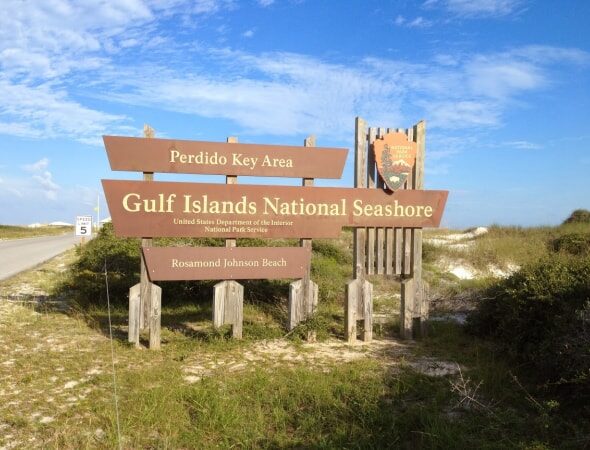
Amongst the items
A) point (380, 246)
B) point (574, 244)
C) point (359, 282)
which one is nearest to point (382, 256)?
point (380, 246)

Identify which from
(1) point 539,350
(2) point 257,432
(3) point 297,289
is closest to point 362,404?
(2) point 257,432

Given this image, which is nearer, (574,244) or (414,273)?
(414,273)

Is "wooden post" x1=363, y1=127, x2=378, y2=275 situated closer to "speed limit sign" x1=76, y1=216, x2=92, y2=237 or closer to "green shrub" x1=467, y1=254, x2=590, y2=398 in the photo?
"green shrub" x1=467, y1=254, x2=590, y2=398

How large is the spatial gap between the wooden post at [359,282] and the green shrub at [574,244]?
9937 mm

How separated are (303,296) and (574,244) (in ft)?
38.6

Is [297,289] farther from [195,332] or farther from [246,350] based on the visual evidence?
[195,332]

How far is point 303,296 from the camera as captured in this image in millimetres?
7438

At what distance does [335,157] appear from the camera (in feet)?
24.4

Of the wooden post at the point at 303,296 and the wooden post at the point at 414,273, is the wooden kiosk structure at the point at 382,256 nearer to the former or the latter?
the wooden post at the point at 414,273

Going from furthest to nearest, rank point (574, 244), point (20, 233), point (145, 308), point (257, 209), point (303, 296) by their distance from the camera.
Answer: point (20, 233), point (574, 244), point (303, 296), point (257, 209), point (145, 308)

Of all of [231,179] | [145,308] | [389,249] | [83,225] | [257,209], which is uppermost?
[231,179]

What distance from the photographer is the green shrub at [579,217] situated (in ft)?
83.9

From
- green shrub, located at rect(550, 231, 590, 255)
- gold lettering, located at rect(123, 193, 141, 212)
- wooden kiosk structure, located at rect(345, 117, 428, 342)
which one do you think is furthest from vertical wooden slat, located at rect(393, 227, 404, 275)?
green shrub, located at rect(550, 231, 590, 255)

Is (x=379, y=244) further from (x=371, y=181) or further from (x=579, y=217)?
(x=579, y=217)
